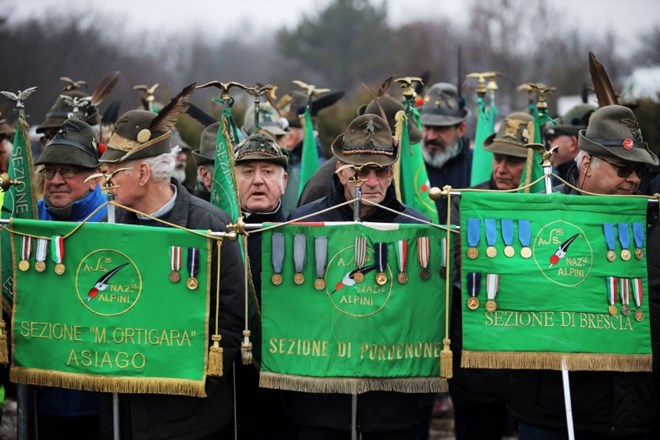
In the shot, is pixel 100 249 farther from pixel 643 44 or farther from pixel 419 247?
pixel 643 44

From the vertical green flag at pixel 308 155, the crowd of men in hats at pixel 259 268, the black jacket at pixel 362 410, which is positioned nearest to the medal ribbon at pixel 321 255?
the crowd of men in hats at pixel 259 268

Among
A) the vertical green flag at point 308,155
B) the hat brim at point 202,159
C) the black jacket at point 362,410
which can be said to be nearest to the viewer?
the black jacket at point 362,410

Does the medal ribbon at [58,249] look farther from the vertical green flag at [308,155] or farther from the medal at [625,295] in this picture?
the vertical green flag at [308,155]

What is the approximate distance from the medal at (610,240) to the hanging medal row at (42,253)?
2.88m

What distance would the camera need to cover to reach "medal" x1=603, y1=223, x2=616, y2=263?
200 inches

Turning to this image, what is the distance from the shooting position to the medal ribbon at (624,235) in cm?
509

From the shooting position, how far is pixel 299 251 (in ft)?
16.8

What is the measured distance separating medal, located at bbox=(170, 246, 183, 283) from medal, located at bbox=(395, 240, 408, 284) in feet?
3.77

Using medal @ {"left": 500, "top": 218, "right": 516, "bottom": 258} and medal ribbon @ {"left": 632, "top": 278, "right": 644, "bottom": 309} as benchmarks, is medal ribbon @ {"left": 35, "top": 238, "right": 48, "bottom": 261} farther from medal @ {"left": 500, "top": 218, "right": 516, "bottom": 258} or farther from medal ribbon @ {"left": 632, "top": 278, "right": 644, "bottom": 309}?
medal ribbon @ {"left": 632, "top": 278, "right": 644, "bottom": 309}

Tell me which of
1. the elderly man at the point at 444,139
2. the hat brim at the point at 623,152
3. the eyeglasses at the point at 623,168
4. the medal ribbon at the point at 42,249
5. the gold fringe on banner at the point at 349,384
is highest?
the elderly man at the point at 444,139

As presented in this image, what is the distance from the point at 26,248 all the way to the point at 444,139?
4.82 m

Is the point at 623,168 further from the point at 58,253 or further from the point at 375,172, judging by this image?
the point at 58,253

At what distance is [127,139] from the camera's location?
522cm

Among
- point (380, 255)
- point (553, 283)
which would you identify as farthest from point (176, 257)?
point (553, 283)
